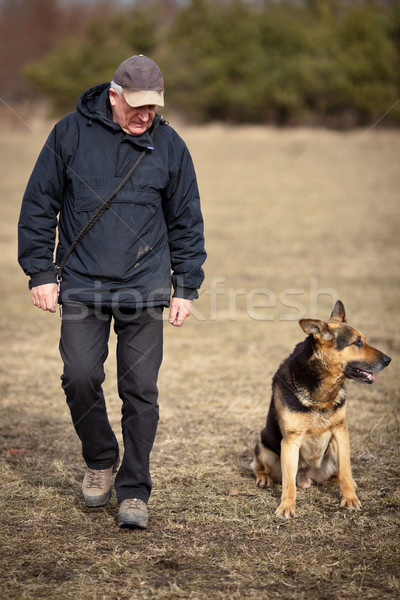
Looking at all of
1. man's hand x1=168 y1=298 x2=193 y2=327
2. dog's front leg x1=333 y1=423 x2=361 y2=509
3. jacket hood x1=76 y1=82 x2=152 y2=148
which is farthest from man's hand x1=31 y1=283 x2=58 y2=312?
dog's front leg x1=333 y1=423 x2=361 y2=509

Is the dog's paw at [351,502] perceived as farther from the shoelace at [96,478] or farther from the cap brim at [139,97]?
the cap brim at [139,97]

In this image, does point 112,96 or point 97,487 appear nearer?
point 112,96

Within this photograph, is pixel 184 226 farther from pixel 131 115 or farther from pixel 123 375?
pixel 123 375

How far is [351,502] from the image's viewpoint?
4043mm

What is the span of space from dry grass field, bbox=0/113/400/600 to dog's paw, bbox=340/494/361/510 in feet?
0.16

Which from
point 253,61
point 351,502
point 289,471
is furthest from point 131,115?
Answer: point 253,61

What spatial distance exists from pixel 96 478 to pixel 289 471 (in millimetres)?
1153

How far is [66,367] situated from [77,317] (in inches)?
10.7

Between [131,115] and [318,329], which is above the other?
[131,115]

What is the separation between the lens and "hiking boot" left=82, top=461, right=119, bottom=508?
Answer: 3.87 meters

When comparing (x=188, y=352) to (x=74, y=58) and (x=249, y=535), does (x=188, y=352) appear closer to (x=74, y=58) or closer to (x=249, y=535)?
(x=249, y=535)

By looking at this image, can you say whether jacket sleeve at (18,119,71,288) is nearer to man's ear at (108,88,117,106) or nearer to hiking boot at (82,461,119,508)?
man's ear at (108,88,117,106)

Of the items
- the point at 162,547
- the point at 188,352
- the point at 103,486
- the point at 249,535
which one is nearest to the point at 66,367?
the point at 103,486

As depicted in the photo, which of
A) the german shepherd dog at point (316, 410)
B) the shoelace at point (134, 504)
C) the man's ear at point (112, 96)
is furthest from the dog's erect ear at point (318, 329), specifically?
the man's ear at point (112, 96)
